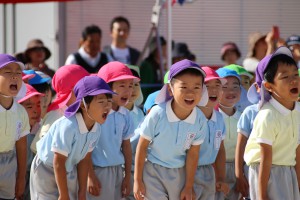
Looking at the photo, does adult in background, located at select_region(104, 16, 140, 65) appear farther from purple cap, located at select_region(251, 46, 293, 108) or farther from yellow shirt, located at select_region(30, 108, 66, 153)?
purple cap, located at select_region(251, 46, 293, 108)

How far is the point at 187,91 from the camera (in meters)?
6.25

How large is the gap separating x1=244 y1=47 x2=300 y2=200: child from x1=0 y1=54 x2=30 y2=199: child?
6.52 ft

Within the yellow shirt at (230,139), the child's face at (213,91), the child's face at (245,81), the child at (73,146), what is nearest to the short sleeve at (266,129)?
the child's face at (213,91)

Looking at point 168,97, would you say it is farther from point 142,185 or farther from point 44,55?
point 44,55

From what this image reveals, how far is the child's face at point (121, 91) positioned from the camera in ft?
23.1

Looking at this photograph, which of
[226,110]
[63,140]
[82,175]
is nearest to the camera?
[63,140]

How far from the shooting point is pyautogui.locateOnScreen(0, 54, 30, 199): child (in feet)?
22.6

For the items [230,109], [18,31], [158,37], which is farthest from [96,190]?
[18,31]

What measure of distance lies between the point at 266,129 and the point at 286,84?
39cm

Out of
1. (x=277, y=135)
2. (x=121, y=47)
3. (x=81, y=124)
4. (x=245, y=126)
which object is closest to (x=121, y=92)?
(x=81, y=124)

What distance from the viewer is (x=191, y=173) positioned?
6.38m

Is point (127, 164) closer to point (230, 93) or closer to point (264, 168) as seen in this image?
point (230, 93)

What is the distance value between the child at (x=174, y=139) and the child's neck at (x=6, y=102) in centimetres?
129

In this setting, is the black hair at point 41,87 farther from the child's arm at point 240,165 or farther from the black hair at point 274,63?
the black hair at point 274,63
